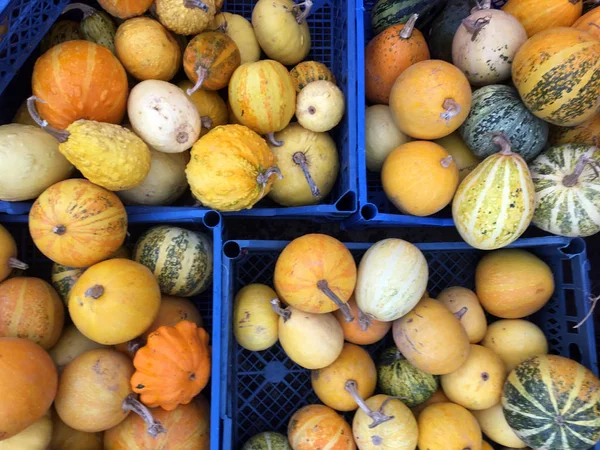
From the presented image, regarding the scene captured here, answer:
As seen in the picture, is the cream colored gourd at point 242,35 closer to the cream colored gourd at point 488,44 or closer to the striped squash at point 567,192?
the cream colored gourd at point 488,44

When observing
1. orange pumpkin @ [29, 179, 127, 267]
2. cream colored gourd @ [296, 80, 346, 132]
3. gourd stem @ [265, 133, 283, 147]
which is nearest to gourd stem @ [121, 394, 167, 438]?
orange pumpkin @ [29, 179, 127, 267]

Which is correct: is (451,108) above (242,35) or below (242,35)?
below

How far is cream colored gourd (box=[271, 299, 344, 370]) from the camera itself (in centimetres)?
155

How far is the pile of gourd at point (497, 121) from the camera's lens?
1.60 meters

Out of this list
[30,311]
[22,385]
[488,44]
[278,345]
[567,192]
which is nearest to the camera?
[22,385]

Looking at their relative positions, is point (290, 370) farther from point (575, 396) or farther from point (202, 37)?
point (202, 37)

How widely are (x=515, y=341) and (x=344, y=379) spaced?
0.76 metres

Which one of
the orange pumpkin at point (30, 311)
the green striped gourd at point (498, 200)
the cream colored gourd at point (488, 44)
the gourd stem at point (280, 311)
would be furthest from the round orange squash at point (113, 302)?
the cream colored gourd at point (488, 44)

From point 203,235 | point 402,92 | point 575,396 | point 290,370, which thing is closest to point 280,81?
point 402,92

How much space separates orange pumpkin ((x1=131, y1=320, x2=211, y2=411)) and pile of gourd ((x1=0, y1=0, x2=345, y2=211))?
485 millimetres

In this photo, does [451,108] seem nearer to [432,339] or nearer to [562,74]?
[562,74]

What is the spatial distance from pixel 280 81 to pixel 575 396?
5.14 ft

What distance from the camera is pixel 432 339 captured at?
5.12 feet

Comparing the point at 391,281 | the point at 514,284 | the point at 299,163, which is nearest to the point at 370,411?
the point at 391,281
